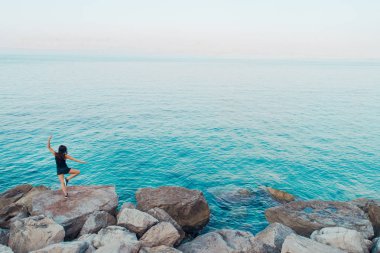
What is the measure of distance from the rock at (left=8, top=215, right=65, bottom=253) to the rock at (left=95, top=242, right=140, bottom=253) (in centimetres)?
265

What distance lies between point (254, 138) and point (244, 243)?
25359 mm

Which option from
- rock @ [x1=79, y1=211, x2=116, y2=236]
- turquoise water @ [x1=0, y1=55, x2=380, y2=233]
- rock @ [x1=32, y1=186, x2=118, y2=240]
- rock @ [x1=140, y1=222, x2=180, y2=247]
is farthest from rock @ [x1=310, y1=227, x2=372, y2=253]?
rock @ [x1=32, y1=186, x2=118, y2=240]

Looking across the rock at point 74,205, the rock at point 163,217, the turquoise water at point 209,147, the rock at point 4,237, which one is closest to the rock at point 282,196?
the turquoise water at point 209,147

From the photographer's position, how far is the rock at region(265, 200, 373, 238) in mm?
16234

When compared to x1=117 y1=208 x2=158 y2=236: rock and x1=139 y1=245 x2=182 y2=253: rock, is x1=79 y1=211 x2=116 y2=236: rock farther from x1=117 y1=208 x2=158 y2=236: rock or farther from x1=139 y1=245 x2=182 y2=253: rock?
x1=139 y1=245 x2=182 y2=253: rock

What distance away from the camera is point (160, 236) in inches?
566

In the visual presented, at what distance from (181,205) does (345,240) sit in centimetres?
896

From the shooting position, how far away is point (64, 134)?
1517 inches

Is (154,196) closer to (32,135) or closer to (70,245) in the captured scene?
(70,245)

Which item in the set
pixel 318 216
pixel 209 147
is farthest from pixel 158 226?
pixel 209 147

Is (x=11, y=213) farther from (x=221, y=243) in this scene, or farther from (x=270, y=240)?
(x=270, y=240)

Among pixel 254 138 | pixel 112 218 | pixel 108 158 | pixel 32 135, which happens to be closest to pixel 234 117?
pixel 254 138

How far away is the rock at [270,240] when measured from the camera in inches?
564

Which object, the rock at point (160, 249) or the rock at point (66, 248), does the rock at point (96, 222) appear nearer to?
the rock at point (66, 248)
